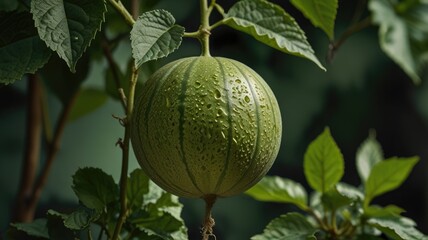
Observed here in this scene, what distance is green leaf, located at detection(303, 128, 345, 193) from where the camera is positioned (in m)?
0.84

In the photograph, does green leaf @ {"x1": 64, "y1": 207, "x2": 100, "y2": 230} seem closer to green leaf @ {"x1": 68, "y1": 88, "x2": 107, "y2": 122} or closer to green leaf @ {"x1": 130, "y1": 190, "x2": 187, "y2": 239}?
green leaf @ {"x1": 130, "y1": 190, "x2": 187, "y2": 239}

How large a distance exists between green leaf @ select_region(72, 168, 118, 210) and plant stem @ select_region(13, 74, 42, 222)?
288mm

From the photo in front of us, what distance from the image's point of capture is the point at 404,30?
1.23 meters

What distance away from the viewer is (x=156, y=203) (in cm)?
73

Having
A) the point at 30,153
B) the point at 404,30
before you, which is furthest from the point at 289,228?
the point at 404,30

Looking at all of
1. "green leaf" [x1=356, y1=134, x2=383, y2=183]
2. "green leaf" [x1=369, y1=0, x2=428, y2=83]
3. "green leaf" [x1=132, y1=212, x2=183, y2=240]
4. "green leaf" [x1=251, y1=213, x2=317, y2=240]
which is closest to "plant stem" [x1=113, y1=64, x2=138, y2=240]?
"green leaf" [x1=132, y1=212, x2=183, y2=240]

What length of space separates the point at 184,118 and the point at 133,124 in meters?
0.06

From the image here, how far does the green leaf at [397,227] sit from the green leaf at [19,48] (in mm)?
401

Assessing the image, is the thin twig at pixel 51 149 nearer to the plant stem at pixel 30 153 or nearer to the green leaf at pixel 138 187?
the plant stem at pixel 30 153

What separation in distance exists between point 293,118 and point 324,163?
0.52 metres

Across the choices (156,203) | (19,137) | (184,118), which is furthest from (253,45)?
(184,118)

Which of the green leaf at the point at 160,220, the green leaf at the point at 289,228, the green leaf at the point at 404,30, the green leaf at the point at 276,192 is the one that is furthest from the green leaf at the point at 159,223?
the green leaf at the point at 404,30

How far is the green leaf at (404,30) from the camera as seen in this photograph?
1188 millimetres

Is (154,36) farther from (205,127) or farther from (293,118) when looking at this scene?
(293,118)
